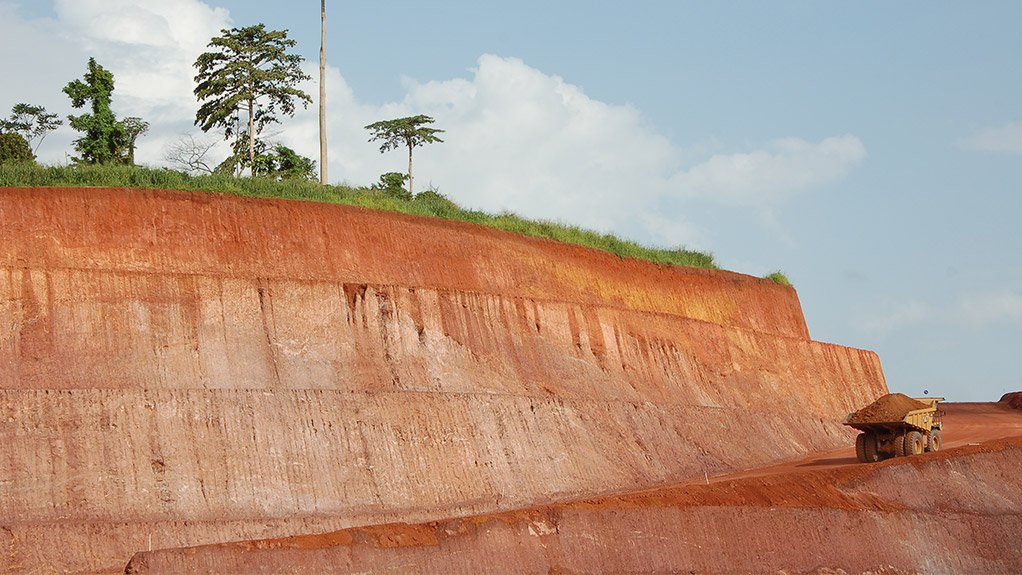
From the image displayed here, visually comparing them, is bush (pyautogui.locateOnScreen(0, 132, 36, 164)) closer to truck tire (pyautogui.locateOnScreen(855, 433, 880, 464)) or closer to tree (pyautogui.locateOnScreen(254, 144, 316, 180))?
tree (pyautogui.locateOnScreen(254, 144, 316, 180))

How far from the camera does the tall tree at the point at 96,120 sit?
1828 inches

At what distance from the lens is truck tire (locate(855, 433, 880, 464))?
33219 millimetres

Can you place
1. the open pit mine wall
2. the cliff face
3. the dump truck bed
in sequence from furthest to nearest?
the dump truck bed
the open pit mine wall
the cliff face

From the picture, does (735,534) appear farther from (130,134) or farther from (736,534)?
(130,134)

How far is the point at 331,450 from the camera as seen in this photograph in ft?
87.0

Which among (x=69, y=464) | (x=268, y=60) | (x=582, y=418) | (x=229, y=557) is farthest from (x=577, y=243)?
(x=229, y=557)

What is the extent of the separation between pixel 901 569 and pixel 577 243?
1823 cm

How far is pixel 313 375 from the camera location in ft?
94.2

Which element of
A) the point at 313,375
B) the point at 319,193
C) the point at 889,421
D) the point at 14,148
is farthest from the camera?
the point at 14,148

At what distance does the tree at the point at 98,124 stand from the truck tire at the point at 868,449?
2772 cm

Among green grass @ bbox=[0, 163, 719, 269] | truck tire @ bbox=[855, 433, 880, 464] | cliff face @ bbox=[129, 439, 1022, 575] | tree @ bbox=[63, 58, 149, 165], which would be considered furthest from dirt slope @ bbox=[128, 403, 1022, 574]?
tree @ bbox=[63, 58, 149, 165]

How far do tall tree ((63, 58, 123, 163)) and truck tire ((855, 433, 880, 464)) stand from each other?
28.2 meters

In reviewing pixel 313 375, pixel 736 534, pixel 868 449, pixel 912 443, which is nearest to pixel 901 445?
pixel 912 443

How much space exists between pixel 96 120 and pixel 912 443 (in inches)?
1207
